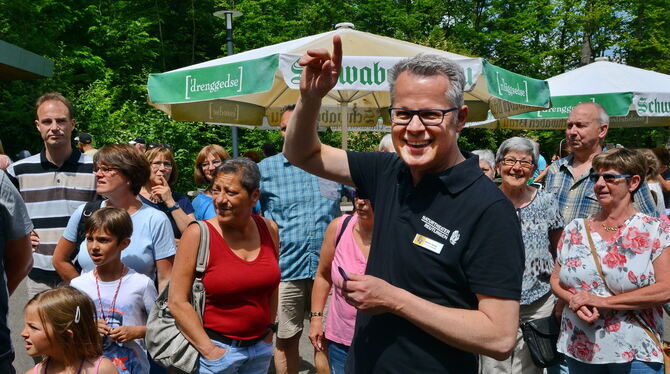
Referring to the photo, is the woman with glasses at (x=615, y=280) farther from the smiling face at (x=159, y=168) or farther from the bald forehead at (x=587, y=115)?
the smiling face at (x=159, y=168)

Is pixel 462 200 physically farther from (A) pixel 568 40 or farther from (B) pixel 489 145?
(A) pixel 568 40

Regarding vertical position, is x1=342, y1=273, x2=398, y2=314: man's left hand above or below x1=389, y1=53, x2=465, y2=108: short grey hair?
below

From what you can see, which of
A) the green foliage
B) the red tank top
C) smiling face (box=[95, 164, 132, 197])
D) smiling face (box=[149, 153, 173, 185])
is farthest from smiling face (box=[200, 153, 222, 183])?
the green foliage

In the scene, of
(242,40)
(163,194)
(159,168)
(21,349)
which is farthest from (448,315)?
(242,40)

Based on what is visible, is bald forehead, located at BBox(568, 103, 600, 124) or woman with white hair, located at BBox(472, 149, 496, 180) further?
woman with white hair, located at BBox(472, 149, 496, 180)

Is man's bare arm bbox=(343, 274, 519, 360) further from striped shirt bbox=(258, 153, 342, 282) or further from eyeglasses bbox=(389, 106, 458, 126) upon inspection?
striped shirt bbox=(258, 153, 342, 282)

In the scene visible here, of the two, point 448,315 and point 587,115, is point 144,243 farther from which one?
point 587,115

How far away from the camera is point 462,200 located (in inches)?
→ 70.0

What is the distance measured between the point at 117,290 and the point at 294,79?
2.43 metres

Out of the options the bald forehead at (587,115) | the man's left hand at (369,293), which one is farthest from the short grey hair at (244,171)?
the bald forehead at (587,115)

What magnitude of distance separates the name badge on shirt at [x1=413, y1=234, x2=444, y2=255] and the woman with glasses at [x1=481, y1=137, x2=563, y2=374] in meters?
2.55

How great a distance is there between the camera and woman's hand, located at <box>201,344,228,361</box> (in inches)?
123

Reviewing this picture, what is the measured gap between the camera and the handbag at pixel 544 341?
3.87 meters

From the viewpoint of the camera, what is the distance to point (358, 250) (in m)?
3.60
